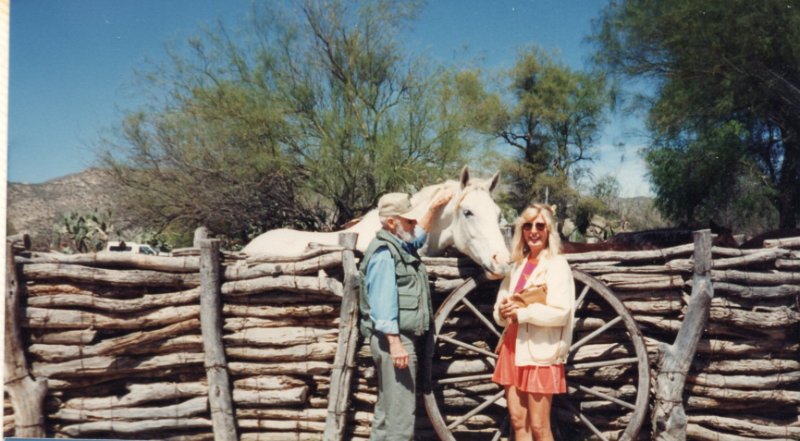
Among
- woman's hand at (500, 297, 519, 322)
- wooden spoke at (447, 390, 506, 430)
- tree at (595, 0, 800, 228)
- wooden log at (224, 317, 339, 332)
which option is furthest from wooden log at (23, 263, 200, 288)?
tree at (595, 0, 800, 228)

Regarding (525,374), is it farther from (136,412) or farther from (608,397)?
(136,412)

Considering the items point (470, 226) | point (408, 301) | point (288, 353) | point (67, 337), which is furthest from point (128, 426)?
point (470, 226)

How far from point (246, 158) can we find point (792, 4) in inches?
297

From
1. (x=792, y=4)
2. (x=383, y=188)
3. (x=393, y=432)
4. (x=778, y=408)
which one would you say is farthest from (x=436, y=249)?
(x=383, y=188)

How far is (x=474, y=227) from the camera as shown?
139 inches

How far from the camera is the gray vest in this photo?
3.18m

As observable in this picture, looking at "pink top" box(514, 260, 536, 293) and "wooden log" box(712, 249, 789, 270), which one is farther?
"wooden log" box(712, 249, 789, 270)

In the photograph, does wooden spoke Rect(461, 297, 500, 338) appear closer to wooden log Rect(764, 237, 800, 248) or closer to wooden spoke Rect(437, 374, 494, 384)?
wooden spoke Rect(437, 374, 494, 384)

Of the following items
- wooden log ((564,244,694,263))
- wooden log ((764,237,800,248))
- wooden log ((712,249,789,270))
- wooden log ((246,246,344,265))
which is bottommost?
wooden log ((712,249,789,270))

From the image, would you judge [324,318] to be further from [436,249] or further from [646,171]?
[646,171]

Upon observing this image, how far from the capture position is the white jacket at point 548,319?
9.53ft

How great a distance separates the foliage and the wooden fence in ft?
17.1

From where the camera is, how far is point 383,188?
9.32 meters

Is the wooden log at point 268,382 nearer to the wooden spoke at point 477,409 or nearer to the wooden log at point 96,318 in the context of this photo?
the wooden log at point 96,318
